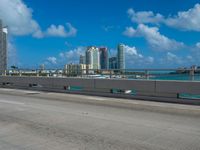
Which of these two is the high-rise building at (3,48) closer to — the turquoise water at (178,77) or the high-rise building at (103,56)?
the high-rise building at (103,56)

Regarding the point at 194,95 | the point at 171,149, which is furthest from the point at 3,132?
the point at 194,95

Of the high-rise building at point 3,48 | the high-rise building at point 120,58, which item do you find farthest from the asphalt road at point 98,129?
the high-rise building at point 3,48

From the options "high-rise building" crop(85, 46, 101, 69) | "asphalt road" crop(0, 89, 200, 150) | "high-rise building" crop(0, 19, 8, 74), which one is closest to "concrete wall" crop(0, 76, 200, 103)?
"asphalt road" crop(0, 89, 200, 150)

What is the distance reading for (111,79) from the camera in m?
18.2

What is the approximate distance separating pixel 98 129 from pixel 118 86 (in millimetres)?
9472

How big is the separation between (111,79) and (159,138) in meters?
10.9

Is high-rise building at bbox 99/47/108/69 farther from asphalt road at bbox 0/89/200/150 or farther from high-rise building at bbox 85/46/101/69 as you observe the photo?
asphalt road at bbox 0/89/200/150

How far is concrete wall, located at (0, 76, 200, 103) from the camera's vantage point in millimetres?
15062

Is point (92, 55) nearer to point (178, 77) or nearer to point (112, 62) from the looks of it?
point (112, 62)

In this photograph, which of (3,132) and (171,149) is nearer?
(171,149)

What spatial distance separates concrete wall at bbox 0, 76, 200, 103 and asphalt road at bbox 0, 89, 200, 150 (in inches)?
122

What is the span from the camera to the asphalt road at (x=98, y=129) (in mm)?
6891

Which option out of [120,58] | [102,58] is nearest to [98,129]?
[120,58]

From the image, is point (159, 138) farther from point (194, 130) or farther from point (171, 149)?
point (194, 130)
